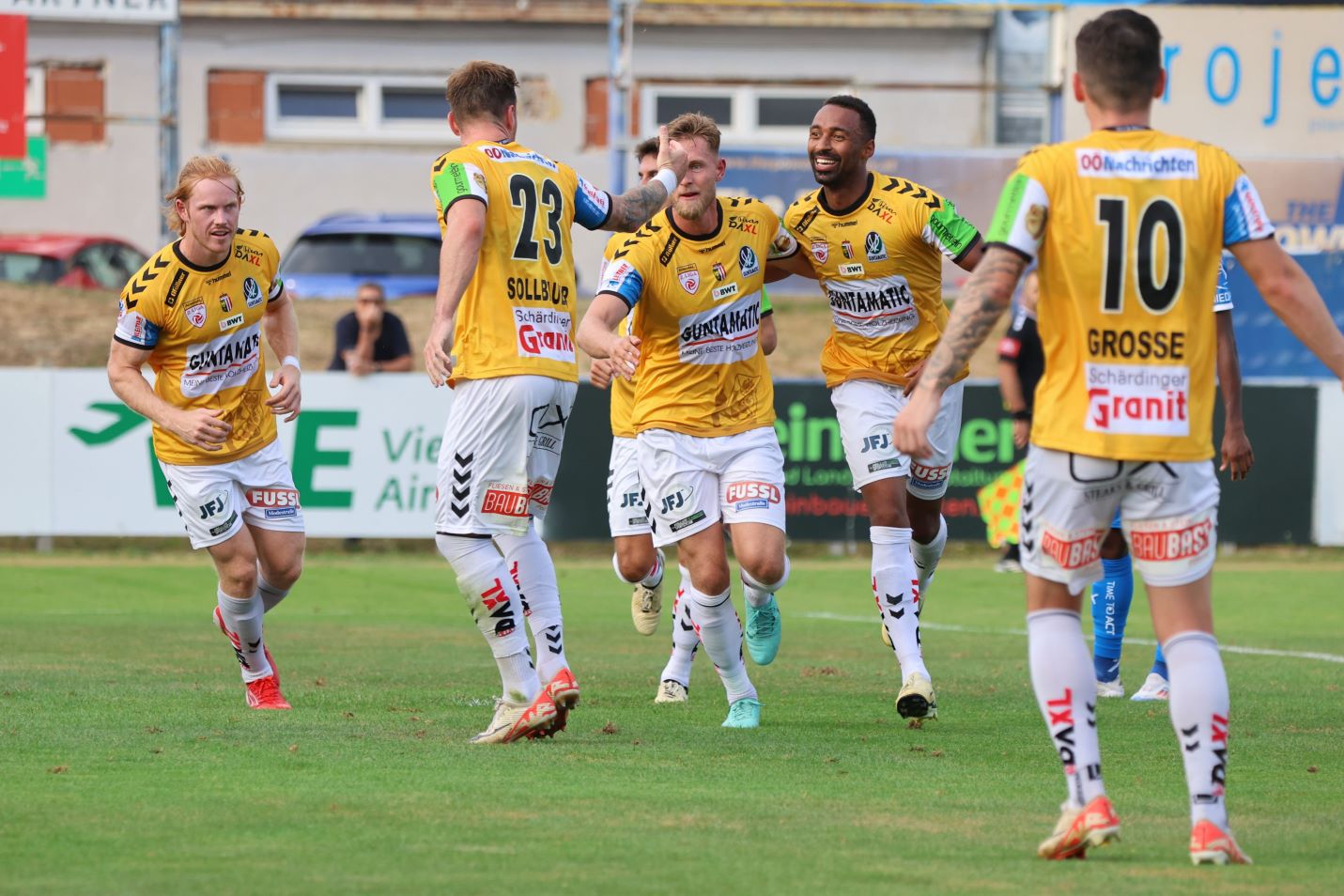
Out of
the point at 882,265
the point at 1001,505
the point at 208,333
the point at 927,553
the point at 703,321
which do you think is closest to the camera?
the point at 703,321

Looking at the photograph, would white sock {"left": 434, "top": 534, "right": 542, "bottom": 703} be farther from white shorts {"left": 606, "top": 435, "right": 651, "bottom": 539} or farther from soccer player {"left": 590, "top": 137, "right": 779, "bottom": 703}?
white shorts {"left": 606, "top": 435, "right": 651, "bottom": 539}

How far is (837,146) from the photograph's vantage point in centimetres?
867

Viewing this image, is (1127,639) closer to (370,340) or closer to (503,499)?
(503,499)

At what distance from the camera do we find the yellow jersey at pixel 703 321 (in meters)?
8.10

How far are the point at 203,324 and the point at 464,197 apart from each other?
5.90 ft

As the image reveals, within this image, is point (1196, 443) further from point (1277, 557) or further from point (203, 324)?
point (1277, 557)

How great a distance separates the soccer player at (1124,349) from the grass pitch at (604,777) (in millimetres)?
520

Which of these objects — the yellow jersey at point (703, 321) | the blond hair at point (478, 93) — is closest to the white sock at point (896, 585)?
the yellow jersey at point (703, 321)

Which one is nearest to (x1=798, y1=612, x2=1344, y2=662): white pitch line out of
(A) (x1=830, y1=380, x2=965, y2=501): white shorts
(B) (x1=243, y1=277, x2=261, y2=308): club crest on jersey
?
(A) (x1=830, y1=380, x2=965, y2=501): white shorts

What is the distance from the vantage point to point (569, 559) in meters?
18.1

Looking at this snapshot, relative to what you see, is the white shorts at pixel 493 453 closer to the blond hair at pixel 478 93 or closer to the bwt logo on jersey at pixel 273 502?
the blond hair at pixel 478 93

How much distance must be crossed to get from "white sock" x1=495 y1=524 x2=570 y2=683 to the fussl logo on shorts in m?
2.72

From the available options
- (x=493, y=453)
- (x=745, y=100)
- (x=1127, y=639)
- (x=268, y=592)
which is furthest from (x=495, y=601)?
(x=745, y=100)

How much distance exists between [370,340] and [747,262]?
10071 millimetres
